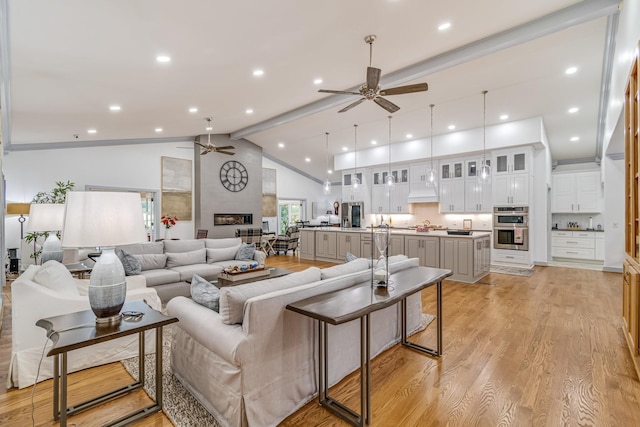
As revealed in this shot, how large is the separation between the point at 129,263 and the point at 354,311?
364 cm

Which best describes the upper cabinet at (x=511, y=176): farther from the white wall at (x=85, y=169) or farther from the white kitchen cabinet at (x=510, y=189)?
the white wall at (x=85, y=169)

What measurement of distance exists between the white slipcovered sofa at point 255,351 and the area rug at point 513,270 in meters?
5.49

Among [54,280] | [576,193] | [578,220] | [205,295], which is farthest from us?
[578,220]

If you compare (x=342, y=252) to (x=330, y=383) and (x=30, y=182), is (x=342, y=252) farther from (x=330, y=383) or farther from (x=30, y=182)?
(x=30, y=182)

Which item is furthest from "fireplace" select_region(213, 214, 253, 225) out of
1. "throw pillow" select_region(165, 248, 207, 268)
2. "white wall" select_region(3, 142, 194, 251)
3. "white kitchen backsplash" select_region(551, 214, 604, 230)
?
"white kitchen backsplash" select_region(551, 214, 604, 230)

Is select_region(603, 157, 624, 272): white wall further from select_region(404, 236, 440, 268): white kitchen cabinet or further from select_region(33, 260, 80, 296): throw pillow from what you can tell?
select_region(33, 260, 80, 296): throw pillow

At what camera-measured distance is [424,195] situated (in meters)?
8.45

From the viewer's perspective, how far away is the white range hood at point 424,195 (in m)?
8.26

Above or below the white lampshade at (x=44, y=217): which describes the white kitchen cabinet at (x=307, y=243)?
below

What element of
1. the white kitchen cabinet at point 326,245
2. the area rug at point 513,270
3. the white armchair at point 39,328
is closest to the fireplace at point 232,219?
the white kitchen cabinet at point 326,245

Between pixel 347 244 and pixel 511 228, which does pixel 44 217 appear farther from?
pixel 511 228

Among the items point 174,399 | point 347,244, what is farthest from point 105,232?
point 347,244

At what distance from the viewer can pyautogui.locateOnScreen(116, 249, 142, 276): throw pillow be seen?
13.4ft

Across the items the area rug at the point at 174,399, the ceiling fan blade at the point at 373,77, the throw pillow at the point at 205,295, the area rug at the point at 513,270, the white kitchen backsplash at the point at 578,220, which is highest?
the ceiling fan blade at the point at 373,77
